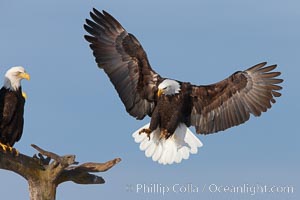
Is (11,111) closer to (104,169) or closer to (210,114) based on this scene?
(104,169)

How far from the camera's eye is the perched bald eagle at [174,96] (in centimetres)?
1009

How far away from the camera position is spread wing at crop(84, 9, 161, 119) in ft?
33.1

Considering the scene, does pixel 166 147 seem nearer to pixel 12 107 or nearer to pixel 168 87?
pixel 168 87

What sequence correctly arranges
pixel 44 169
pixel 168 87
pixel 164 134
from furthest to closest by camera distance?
pixel 164 134 < pixel 168 87 < pixel 44 169

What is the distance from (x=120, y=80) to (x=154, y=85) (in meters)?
0.41

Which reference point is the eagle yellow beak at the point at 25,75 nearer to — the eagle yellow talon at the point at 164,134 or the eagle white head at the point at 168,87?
the eagle white head at the point at 168,87

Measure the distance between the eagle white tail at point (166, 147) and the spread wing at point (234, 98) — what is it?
248 millimetres

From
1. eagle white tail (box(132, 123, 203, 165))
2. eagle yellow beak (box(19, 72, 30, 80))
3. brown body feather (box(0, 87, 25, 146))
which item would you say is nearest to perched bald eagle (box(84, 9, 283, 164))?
eagle white tail (box(132, 123, 203, 165))

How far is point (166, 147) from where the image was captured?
33.3ft

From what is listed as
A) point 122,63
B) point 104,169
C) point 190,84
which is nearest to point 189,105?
point 190,84

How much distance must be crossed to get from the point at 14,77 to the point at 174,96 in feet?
6.55

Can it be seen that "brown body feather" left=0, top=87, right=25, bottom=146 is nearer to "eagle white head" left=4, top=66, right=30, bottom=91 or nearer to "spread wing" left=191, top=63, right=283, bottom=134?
"eagle white head" left=4, top=66, right=30, bottom=91

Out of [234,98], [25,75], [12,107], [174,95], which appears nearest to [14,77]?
[25,75]

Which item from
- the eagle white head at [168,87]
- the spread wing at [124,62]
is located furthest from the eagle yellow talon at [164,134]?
the eagle white head at [168,87]
